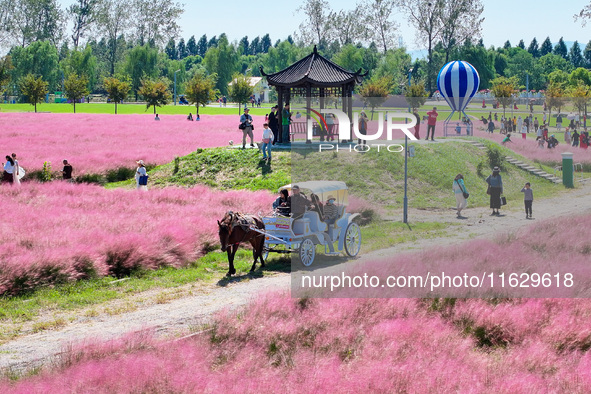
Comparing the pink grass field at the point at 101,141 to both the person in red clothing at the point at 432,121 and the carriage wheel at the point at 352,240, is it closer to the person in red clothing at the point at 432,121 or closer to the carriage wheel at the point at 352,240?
the person in red clothing at the point at 432,121

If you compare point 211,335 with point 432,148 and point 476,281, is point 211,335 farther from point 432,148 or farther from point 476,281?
point 432,148

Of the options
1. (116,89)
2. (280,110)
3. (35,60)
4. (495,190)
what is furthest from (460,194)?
(35,60)

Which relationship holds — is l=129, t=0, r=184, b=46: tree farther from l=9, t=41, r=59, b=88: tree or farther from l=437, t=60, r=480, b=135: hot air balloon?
l=437, t=60, r=480, b=135: hot air balloon

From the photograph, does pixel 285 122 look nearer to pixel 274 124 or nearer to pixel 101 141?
pixel 274 124

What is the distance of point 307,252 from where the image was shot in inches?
646

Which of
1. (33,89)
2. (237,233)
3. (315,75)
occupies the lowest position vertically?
(237,233)

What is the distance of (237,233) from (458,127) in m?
12.9

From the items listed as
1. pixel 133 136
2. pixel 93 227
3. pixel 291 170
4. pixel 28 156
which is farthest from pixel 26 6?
pixel 93 227

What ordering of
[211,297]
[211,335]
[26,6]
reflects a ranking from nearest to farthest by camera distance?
[211,335] → [211,297] → [26,6]

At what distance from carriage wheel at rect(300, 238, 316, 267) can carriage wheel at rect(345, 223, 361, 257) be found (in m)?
0.94

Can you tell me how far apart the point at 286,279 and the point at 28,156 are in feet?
76.0

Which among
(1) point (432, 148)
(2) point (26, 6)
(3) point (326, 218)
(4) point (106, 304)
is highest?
(2) point (26, 6)

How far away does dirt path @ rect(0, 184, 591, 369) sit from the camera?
432 inches

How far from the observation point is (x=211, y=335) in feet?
34.8
